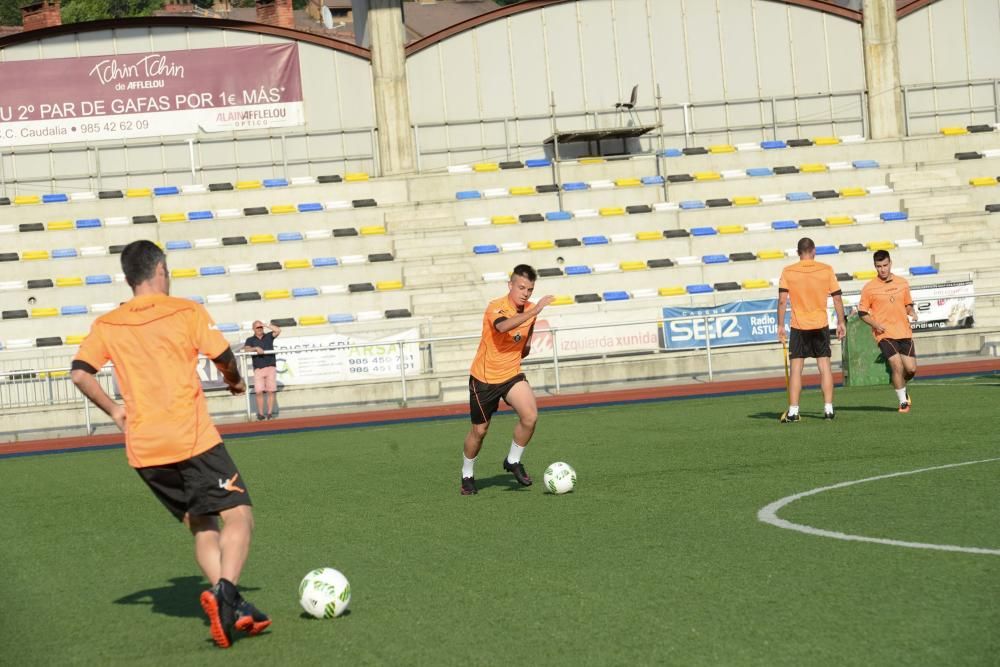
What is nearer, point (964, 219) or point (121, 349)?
point (121, 349)

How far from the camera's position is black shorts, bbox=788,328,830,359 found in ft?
50.2

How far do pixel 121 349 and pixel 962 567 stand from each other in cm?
433

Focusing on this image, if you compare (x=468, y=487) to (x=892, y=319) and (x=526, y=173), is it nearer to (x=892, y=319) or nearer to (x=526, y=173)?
(x=892, y=319)

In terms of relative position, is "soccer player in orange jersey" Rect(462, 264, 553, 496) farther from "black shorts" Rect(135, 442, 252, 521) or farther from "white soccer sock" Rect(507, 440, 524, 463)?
"black shorts" Rect(135, 442, 252, 521)

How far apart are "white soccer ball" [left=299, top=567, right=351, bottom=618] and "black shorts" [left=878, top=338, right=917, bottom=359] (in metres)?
11.5

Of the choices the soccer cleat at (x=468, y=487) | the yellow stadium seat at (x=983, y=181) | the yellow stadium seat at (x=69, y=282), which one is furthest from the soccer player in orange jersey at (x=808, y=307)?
the yellow stadium seat at (x=983, y=181)

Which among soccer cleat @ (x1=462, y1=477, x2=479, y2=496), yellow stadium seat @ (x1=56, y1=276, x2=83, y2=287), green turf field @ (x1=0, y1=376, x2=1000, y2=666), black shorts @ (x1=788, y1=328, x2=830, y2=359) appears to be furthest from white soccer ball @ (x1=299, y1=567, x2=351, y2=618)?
yellow stadium seat @ (x1=56, y1=276, x2=83, y2=287)

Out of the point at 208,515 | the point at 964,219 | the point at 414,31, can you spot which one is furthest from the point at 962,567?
the point at 414,31

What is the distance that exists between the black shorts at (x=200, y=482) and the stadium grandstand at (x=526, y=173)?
19.1m

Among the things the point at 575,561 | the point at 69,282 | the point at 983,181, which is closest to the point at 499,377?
the point at 575,561

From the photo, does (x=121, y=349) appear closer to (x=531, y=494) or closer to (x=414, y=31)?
(x=531, y=494)

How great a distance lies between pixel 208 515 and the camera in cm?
649

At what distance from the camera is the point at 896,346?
16.7 m

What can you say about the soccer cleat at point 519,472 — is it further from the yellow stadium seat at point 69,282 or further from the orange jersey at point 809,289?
the yellow stadium seat at point 69,282
